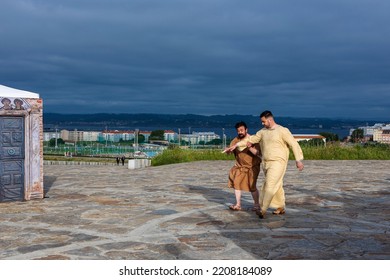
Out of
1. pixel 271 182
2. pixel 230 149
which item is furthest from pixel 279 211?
pixel 230 149

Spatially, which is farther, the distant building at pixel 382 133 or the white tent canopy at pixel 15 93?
the distant building at pixel 382 133

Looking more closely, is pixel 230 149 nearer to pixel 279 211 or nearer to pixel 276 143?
pixel 276 143

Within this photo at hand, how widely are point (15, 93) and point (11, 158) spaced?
1.19 metres

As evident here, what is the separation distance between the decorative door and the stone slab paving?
37cm

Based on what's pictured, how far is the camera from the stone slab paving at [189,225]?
5.73 meters

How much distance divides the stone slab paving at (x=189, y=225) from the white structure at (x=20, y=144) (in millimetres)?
392

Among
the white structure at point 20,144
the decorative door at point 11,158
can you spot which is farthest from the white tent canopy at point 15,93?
the decorative door at point 11,158

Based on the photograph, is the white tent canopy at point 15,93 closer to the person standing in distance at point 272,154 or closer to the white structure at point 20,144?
the white structure at point 20,144

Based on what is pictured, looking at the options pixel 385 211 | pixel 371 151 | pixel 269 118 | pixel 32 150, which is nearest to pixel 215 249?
pixel 269 118

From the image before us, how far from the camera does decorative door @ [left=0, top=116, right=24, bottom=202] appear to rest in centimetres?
931

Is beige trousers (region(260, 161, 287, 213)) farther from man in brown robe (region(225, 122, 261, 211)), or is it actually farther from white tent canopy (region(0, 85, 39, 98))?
white tent canopy (region(0, 85, 39, 98))

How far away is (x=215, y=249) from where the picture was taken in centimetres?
584

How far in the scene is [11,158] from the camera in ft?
31.0
